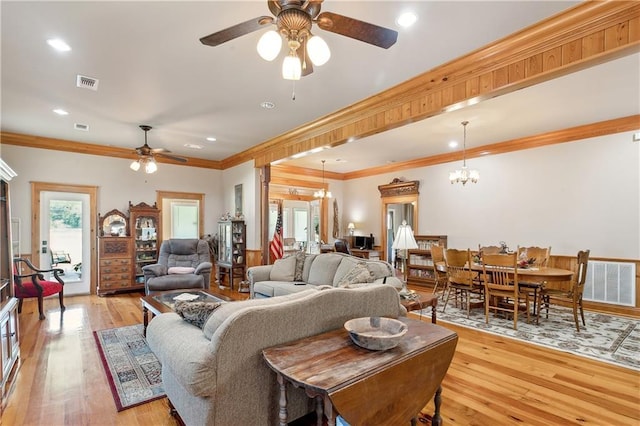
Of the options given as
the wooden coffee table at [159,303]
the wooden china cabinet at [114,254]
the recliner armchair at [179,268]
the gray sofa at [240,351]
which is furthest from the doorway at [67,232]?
the gray sofa at [240,351]

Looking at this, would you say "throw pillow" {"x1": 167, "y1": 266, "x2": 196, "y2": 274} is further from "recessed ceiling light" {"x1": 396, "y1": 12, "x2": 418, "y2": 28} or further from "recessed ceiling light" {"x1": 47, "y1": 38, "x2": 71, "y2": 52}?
"recessed ceiling light" {"x1": 396, "y1": 12, "x2": 418, "y2": 28}

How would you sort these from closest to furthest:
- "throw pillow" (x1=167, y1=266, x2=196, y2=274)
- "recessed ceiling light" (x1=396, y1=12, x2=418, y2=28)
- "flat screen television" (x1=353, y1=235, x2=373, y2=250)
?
"recessed ceiling light" (x1=396, y1=12, x2=418, y2=28), "throw pillow" (x1=167, y1=266, x2=196, y2=274), "flat screen television" (x1=353, y1=235, x2=373, y2=250)

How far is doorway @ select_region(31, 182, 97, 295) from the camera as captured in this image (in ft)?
18.1

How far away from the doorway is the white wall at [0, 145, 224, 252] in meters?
0.11

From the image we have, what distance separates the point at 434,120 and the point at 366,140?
1.31 m

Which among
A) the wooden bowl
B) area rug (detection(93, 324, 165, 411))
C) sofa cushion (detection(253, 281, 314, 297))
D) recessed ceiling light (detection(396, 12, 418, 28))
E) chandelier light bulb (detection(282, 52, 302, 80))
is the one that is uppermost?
recessed ceiling light (detection(396, 12, 418, 28))

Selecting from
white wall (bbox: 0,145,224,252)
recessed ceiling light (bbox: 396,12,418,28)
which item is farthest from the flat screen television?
recessed ceiling light (bbox: 396,12,418,28)

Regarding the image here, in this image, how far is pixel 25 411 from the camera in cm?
220

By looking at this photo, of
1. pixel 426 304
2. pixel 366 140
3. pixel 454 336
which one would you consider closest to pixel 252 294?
pixel 426 304

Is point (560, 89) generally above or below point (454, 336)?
above

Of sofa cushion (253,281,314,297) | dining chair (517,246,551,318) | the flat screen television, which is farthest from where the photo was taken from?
the flat screen television

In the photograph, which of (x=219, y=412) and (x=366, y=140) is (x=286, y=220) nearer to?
(x=366, y=140)

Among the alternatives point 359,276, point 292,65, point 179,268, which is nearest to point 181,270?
point 179,268

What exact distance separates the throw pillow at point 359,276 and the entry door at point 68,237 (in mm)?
5253
